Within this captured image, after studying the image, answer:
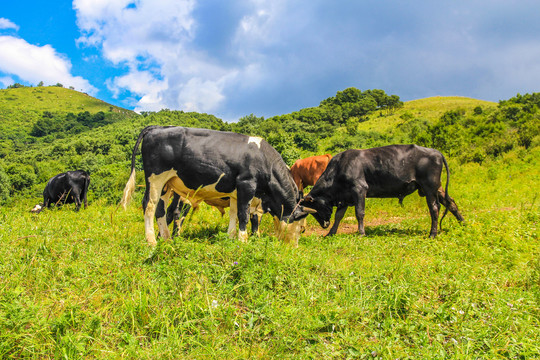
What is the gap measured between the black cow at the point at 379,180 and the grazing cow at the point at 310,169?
10.2 feet

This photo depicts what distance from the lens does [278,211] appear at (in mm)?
7234

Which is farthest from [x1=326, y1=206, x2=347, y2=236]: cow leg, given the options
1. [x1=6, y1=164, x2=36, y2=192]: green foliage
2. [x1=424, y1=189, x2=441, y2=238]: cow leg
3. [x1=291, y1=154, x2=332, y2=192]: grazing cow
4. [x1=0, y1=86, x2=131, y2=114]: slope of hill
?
[x1=0, y1=86, x2=131, y2=114]: slope of hill

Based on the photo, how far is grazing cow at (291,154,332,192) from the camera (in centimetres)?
1236

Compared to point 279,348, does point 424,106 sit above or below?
above

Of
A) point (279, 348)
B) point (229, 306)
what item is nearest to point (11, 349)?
point (229, 306)

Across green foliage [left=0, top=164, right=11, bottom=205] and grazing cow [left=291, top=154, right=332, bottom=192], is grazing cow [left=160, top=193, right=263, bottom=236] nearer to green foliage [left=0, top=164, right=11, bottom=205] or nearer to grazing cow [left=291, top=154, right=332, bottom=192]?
grazing cow [left=291, top=154, right=332, bottom=192]

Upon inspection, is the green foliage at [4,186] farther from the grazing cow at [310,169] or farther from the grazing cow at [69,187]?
the grazing cow at [310,169]

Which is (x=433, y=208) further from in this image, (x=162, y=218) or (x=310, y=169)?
(x=162, y=218)

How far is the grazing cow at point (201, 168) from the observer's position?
617cm

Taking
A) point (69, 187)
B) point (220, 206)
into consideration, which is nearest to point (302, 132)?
point (69, 187)

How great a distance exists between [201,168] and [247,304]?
3311 millimetres

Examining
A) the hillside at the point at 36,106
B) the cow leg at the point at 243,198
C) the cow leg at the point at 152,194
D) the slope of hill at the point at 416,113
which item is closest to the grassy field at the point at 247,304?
the cow leg at the point at 152,194

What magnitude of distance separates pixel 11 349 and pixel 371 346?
2.90m

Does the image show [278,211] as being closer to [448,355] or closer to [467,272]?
[467,272]
